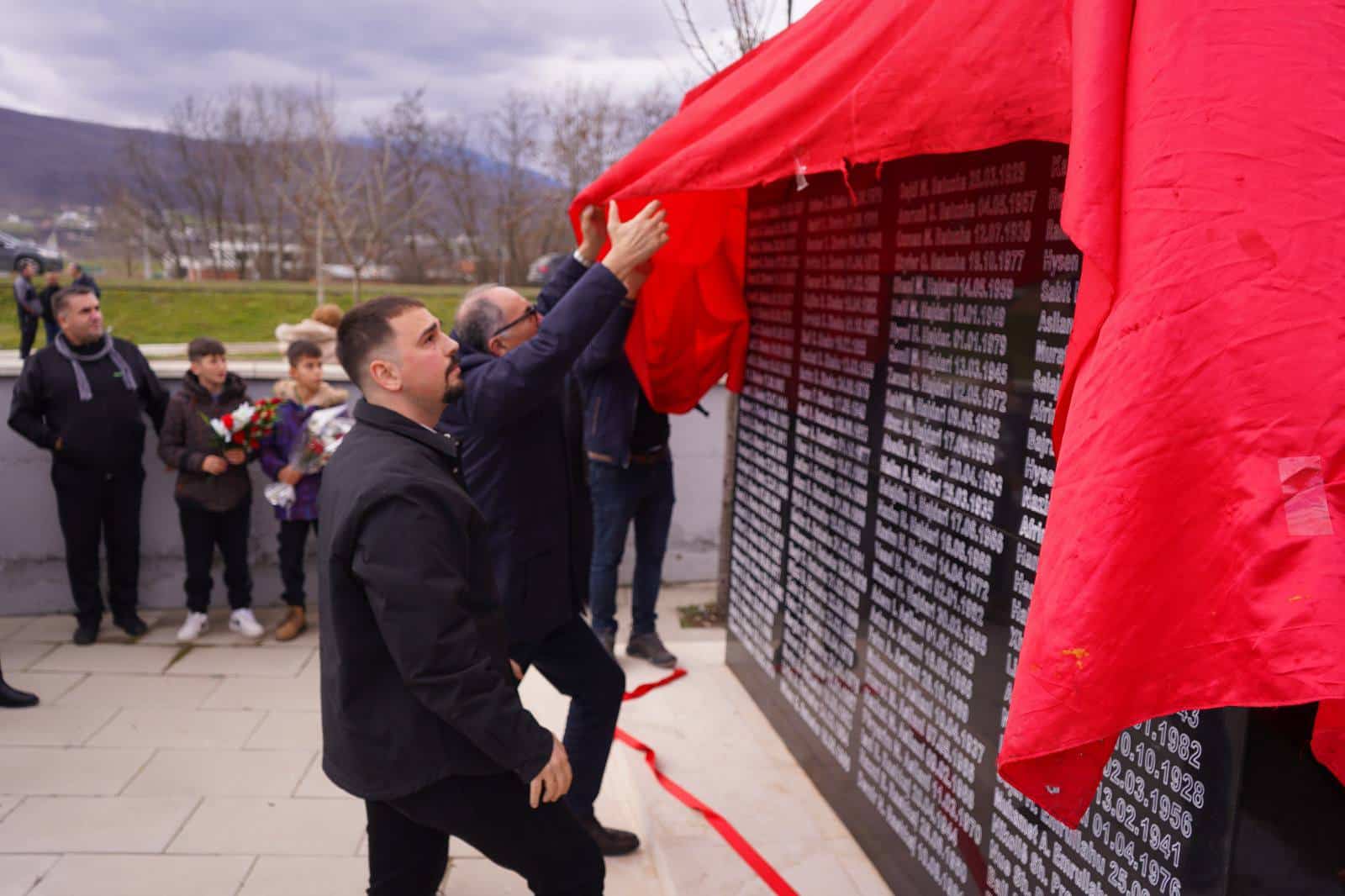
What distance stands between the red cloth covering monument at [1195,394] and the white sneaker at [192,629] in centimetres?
628

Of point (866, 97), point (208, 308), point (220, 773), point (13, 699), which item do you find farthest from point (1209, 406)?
point (208, 308)

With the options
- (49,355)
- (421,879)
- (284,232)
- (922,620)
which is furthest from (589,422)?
(284,232)

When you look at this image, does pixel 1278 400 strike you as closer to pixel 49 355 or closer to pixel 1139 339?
pixel 1139 339

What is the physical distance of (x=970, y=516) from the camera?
114 inches

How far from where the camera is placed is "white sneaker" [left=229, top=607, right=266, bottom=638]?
6738 mm

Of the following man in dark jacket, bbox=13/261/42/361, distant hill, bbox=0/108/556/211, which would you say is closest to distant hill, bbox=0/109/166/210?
distant hill, bbox=0/108/556/211

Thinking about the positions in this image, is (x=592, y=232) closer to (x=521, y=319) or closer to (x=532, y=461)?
(x=521, y=319)

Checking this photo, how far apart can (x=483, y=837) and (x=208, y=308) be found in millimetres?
18118

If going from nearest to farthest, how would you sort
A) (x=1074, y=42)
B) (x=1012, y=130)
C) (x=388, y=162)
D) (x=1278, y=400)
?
(x=1278, y=400)
(x=1074, y=42)
(x=1012, y=130)
(x=388, y=162)

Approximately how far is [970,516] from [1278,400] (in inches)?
58.5

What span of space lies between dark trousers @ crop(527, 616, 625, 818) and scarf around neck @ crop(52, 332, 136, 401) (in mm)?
4366

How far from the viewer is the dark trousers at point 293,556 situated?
6.73 meters

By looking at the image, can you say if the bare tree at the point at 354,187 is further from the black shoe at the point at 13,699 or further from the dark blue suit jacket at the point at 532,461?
the dark blue suit jacket at the point at 532,461

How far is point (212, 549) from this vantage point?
22.0ft
